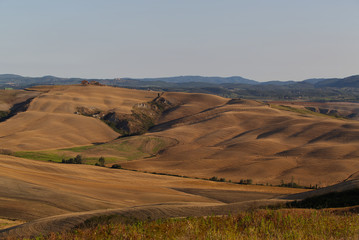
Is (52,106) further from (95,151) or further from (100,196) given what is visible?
(100,196)

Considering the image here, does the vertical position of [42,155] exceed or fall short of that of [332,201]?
it falls short

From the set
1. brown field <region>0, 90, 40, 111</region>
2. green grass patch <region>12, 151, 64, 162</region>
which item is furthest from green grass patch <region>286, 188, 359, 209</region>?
brown field <region>0, 90, 40, 111</region>

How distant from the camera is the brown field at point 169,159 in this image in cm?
3341

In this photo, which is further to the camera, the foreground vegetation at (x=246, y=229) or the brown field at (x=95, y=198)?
the brown field at (x=95, y=198)

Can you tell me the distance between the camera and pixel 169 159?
95.8 meters

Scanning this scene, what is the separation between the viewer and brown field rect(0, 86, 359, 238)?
3341 cm

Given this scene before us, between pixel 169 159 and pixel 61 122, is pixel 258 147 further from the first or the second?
pixel 61 122

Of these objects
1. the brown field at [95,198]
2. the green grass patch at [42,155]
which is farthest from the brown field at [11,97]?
the brown field at [95,198]

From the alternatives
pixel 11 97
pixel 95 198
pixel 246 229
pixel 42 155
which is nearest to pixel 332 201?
pixel 246 229

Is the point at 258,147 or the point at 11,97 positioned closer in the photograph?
the point at 258,147

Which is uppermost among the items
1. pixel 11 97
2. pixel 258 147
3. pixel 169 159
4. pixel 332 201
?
pixel 11 97

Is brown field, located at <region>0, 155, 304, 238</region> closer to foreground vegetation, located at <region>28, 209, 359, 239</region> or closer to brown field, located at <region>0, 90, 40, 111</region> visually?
foreground vegetation, located at <region>28, 209, 359, 239</region>

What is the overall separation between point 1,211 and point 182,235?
2565 centimetres

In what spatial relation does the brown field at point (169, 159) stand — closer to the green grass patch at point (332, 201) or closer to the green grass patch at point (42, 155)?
the green grass patch at point (332, 201)
